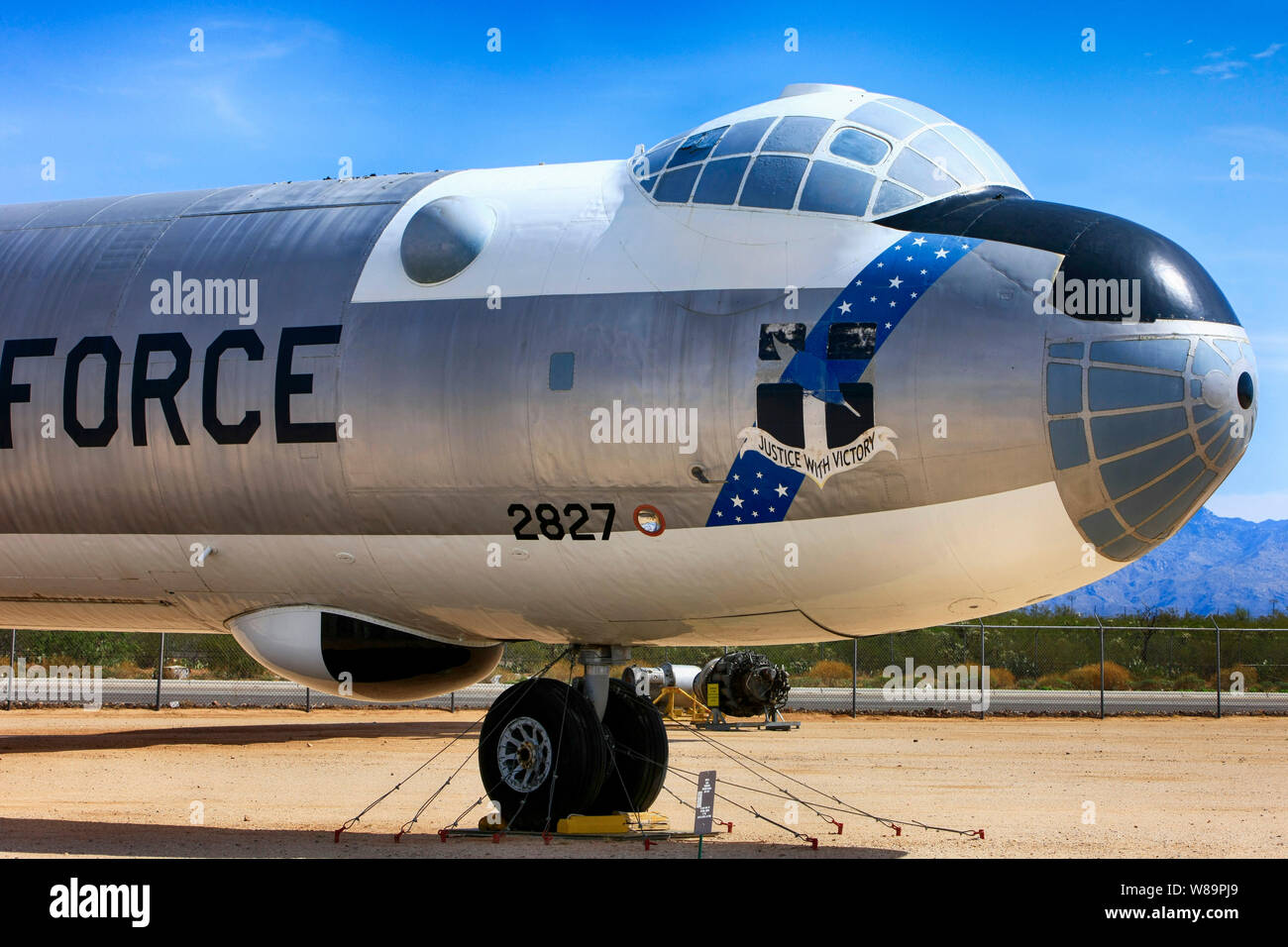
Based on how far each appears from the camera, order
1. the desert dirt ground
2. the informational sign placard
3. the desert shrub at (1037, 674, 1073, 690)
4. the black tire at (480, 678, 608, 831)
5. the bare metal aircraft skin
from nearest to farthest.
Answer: the bare metal aircraft skin
the informational sign placard
the black tire at (480, 678, 608, 831)
the desert dirt ground
the desert shrub at (1037, 674, 1073, 690)

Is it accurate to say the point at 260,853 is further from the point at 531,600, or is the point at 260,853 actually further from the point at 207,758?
Answer: the point at 207,758

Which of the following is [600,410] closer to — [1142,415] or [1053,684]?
[1142,415]

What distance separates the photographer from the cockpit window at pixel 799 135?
1278 centimetres

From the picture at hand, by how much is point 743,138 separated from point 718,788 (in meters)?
10.9

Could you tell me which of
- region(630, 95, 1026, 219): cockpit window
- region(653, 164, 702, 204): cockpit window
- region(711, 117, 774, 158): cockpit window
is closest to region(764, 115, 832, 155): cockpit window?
region(630, 95, 1026, 219): cockpit window

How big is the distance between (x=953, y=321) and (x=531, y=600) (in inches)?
182

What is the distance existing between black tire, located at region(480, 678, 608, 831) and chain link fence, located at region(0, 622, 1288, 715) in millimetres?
22208

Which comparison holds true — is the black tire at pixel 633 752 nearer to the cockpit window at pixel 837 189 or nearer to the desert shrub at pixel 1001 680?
the cockpit window at pixel 837 189

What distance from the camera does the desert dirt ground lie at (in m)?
14.2

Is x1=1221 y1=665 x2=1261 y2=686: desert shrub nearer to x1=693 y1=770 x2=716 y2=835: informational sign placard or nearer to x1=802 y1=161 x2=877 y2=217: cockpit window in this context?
x1=693 y1=770 x2=716 y2=835: informational sign placard

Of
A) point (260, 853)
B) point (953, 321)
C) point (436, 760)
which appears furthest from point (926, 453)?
point (436, 760)

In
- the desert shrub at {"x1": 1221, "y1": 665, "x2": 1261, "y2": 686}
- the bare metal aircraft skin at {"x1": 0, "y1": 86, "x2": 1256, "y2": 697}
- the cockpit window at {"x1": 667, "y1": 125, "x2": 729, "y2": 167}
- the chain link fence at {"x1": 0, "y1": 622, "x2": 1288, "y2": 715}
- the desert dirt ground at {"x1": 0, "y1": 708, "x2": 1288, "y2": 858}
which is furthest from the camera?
the desert shrub at {"x1": 1221, "y1": 665, "x2": 1261, "y2": 686}

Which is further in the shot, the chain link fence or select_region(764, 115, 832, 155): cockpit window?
the chain link fence
